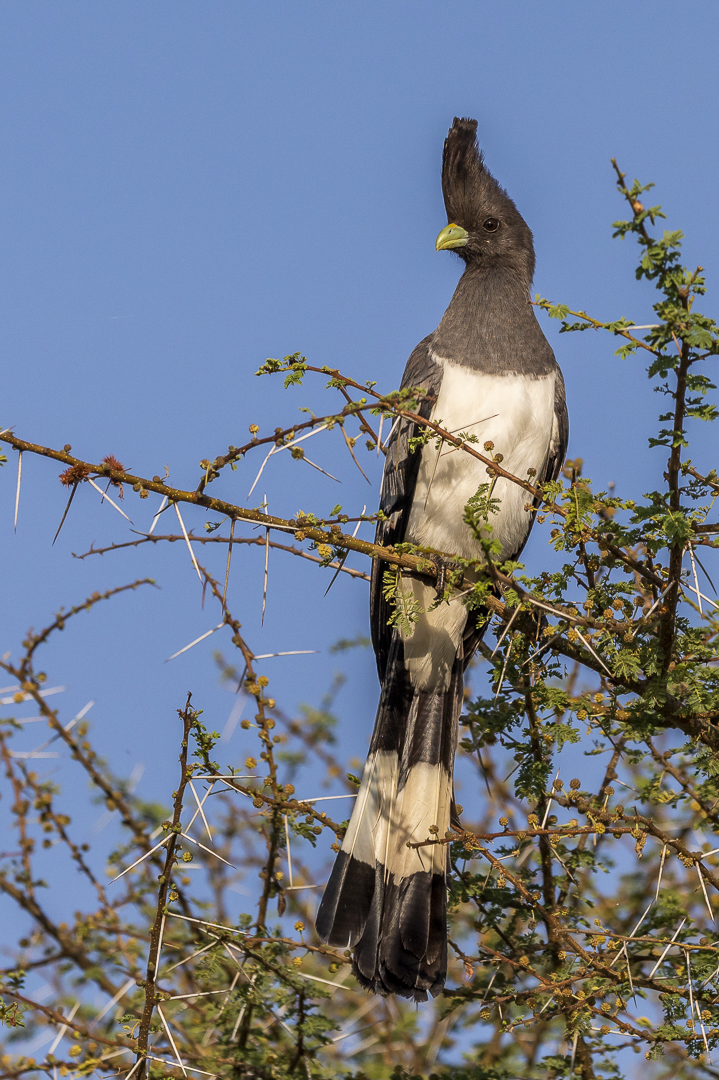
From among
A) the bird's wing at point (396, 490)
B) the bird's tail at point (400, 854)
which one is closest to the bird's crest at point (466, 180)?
the bird's wing at point (396, 490)

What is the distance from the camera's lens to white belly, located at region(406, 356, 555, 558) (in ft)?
14.5

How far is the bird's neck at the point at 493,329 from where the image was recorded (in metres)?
4.60

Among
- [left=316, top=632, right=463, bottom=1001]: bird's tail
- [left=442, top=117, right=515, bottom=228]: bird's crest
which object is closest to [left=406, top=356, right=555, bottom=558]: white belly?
[left=316, top=632, right=463, bottom=1001]: bird's tail

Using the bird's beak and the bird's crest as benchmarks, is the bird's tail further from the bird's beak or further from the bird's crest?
the bird's crest

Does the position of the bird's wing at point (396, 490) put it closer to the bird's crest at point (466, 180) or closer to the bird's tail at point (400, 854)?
the bird's tail at point (400, 854)

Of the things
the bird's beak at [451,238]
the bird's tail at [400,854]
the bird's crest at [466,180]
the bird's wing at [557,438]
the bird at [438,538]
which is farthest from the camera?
the bird's crest at [466,180]

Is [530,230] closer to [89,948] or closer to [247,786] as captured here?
[247,786]

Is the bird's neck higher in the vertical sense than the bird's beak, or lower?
lower

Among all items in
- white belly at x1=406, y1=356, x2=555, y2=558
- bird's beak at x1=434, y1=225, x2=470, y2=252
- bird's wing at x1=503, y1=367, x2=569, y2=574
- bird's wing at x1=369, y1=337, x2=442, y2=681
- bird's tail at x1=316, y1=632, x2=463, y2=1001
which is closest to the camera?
bird's tail at x1=316, y1=632, x2=463, y2=1001

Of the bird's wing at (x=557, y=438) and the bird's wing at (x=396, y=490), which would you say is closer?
the bird's wing at (x=396, y=490)

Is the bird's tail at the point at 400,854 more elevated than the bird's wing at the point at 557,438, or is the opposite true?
the bird's wing at the point at 557,438

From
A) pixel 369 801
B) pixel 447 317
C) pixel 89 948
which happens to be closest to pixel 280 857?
pixel 369 801

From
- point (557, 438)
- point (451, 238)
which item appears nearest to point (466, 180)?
point (451, 238)

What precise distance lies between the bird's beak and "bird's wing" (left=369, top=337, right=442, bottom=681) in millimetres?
773
